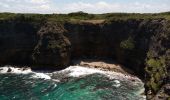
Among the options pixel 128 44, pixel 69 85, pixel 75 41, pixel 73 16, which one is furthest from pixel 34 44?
pixel 128 44

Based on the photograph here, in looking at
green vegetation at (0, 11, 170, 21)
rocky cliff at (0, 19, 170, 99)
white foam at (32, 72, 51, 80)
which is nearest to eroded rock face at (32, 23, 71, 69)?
rocky cliff at (0, 19, 170, 99)

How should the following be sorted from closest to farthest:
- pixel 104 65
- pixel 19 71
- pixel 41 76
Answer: pixel 41 76 → pixel 19 71 → pixel 104 65

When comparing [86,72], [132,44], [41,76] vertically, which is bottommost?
[41,76]

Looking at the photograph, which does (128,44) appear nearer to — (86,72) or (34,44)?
(86,72)

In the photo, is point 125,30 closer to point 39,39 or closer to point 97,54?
point 97,54

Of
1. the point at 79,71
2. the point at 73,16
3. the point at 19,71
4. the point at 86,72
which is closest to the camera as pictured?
the point at 86,72

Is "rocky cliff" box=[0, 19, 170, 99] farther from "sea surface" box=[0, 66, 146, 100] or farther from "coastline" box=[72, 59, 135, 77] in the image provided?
"sea surface" box=[0, 66, 146, 100]

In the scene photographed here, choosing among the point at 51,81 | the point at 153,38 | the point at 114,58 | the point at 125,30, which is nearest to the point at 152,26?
the point at 153,38
